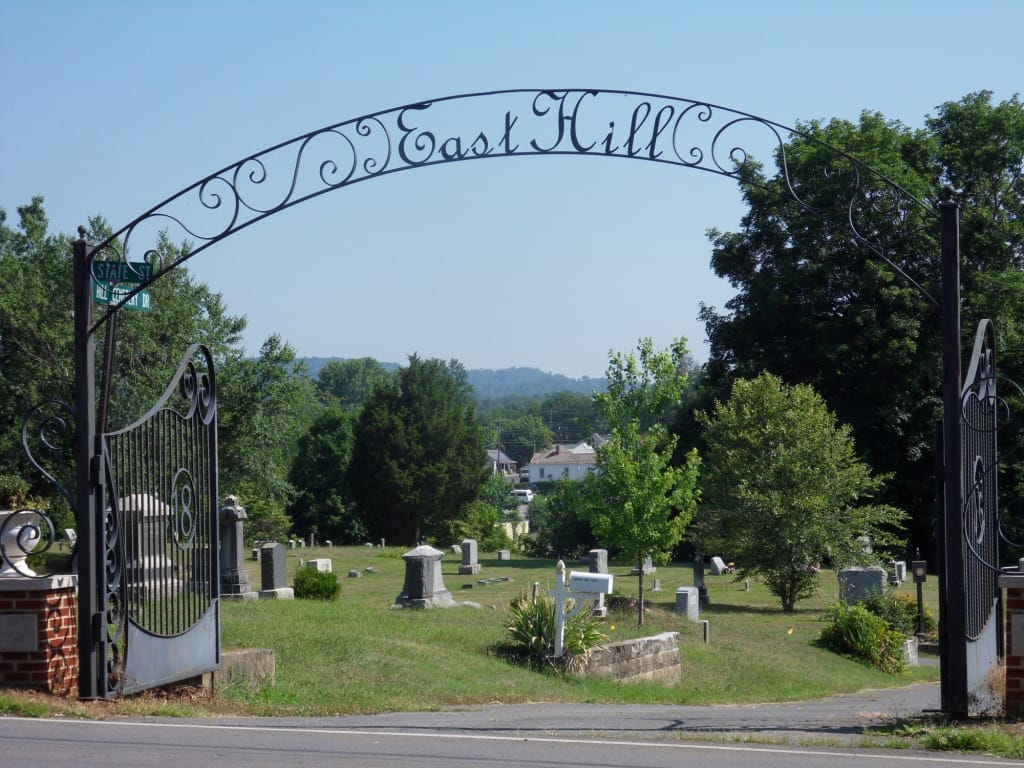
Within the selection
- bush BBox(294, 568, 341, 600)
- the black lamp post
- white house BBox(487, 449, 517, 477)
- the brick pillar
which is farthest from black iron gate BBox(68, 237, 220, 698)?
white house BBox(487, 449, 517, 477)

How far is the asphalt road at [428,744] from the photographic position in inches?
271

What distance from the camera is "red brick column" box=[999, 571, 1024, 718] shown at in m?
8.14

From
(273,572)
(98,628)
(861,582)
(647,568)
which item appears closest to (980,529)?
(98,628)

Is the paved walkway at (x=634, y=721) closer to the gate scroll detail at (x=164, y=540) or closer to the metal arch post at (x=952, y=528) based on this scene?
the metal arch post at (x=952, y=528)

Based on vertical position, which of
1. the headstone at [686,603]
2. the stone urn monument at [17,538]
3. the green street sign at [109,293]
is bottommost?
the headstone at [686,603]

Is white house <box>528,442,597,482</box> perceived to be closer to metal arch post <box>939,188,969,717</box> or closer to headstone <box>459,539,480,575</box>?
headstone <box>459,539,480,575</box>

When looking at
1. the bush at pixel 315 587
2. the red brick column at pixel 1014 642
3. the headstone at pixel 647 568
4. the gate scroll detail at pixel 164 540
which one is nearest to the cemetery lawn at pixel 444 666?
the gate scroll detail at pixel 164 540

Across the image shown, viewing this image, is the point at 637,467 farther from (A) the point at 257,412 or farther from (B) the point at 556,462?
(B) the point at 556,462

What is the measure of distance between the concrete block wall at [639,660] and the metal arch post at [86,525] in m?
7.95

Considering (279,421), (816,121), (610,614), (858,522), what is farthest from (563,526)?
(610,614)

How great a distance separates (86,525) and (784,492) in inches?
817

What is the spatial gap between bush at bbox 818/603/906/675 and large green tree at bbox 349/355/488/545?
38591mm

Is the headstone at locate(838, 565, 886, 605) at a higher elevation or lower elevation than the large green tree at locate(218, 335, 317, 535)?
lower

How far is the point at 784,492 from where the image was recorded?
27.1 meters
